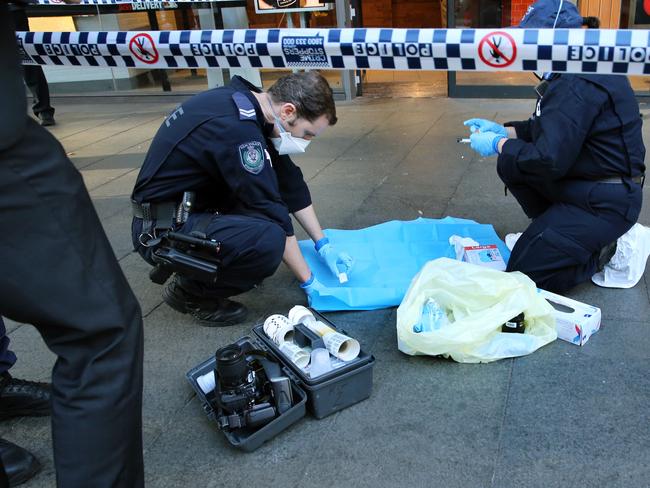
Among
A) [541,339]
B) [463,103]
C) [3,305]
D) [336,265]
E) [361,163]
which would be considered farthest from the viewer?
[463,103]

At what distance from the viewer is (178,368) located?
95.1 inches

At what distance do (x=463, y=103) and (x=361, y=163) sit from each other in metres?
2.18

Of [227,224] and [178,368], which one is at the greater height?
[227,224]

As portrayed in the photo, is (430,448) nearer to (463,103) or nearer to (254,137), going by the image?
(254,137)

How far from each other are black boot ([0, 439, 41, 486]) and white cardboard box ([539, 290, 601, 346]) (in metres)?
1.93

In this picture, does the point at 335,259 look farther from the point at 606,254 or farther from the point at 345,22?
the point at 345,22

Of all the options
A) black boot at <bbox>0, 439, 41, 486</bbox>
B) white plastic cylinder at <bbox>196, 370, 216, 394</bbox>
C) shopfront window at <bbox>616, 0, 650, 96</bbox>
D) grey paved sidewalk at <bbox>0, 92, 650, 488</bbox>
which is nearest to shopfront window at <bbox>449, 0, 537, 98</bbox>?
shopfront window at <bbox>616, 0, 650, 96</bbox>

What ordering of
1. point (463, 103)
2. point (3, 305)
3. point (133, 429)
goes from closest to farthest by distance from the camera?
1. point (3, 305)
2. point (133, 429)
3. point (463, 103)

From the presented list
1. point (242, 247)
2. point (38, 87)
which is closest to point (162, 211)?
point (242, 247)

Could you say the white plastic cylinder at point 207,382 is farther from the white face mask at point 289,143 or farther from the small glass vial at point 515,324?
the small glass vial at point 515,324

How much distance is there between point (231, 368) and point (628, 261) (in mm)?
1910

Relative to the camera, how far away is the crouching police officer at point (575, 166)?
247cm

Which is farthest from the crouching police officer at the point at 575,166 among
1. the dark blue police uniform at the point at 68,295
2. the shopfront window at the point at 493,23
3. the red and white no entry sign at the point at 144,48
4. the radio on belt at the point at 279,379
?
the shopfront window at the point at 493,23

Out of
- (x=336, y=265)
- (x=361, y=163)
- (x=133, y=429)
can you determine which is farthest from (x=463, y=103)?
(x=133, y=429)
